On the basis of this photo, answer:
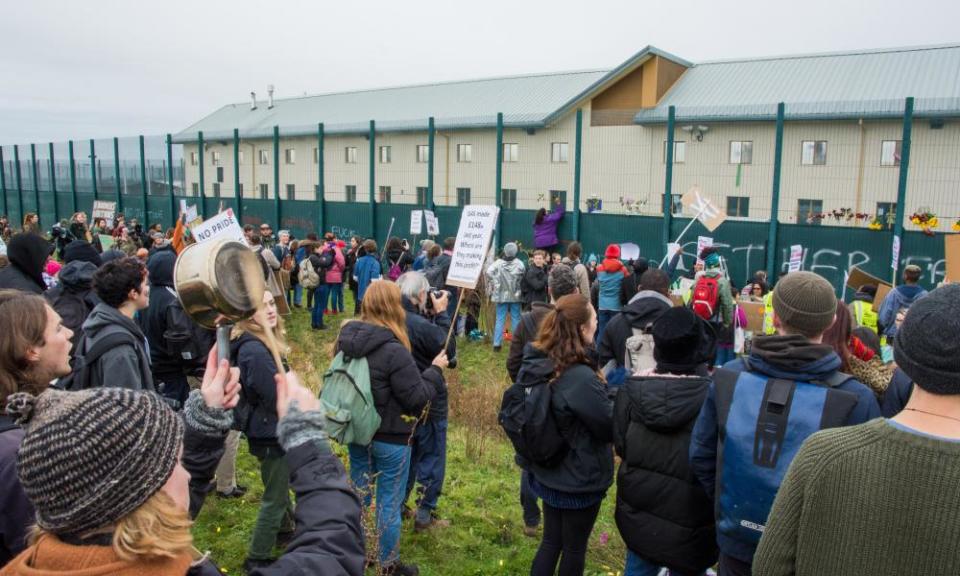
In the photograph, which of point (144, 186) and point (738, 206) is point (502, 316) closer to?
point (738, 206)

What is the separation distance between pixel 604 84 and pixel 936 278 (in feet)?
51.1

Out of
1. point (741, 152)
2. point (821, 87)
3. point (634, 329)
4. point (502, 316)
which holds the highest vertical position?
point (821, 87)

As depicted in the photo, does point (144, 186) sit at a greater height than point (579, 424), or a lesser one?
greater

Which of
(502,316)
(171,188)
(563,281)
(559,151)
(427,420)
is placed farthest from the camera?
(171,188)

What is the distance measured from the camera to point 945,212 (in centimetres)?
1773

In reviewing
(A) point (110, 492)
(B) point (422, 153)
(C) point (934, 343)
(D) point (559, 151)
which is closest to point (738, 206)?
(D) point (559, 151)

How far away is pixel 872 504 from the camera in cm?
188

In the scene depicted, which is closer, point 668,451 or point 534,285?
point 668,451

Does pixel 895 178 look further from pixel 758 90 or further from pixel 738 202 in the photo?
pixel 758 90

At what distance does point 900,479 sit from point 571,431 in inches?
86.3

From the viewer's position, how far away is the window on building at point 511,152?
90.1 feet

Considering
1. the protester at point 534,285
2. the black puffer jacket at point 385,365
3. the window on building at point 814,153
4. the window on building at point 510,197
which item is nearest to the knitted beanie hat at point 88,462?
the black puffer jacket at point 385,365

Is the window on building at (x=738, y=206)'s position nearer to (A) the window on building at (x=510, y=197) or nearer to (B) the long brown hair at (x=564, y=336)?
(A) the window on building at (x=510, y=197)

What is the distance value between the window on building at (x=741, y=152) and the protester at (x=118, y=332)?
67.1 ft
